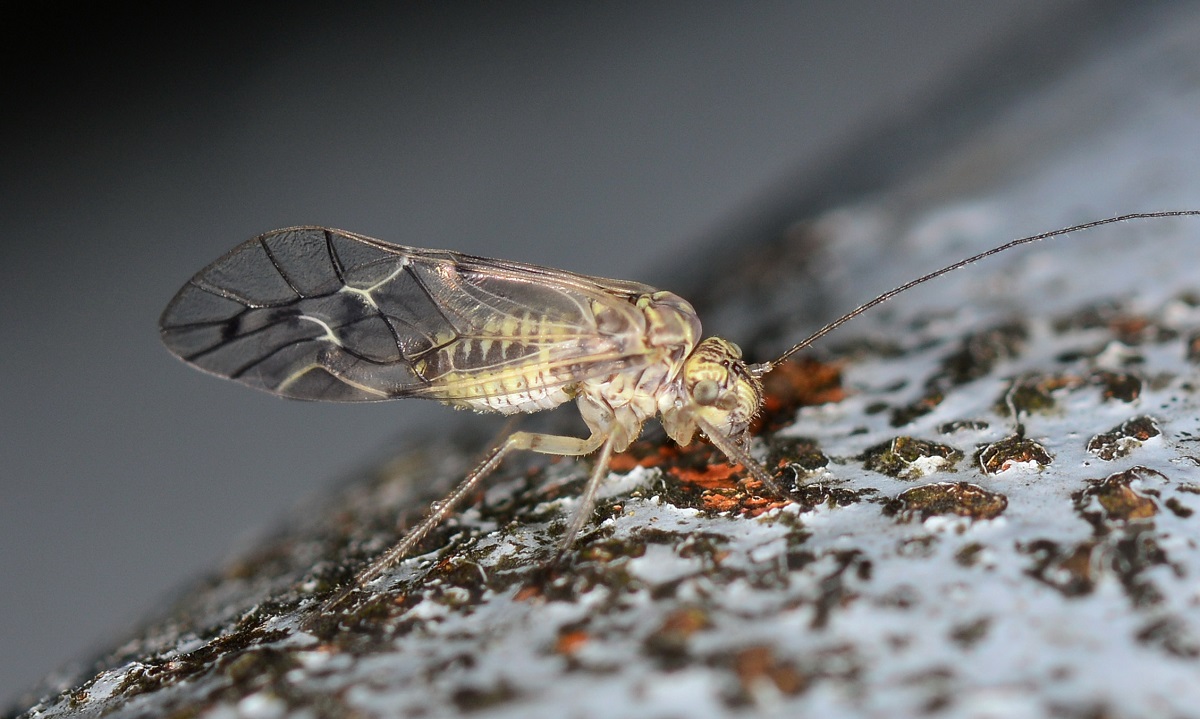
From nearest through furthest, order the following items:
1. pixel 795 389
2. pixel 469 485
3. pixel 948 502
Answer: pixel 948 502, pixel 469 485, pixel 795 389

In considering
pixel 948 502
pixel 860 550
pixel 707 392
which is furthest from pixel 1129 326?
pixel 860 550

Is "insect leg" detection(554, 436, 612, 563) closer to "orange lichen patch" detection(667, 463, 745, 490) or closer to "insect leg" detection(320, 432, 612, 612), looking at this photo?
"insect leg" detection(320, 432, 612, 612)

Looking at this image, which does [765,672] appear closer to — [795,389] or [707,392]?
[707,392]

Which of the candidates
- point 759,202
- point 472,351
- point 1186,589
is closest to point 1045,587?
point 1186,589

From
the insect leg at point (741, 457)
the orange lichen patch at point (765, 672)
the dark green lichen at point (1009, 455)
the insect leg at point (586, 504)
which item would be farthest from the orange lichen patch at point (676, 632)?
the dark green lichen at point (1009, 455)

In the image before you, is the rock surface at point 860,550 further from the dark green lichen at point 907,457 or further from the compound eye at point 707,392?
the compound eye at point 707,392

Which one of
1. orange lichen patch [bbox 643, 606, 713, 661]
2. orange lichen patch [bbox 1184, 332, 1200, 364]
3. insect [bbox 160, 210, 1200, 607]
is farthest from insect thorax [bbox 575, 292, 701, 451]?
orange lichen patch [bbox 1184, 332, 1200, 364]
